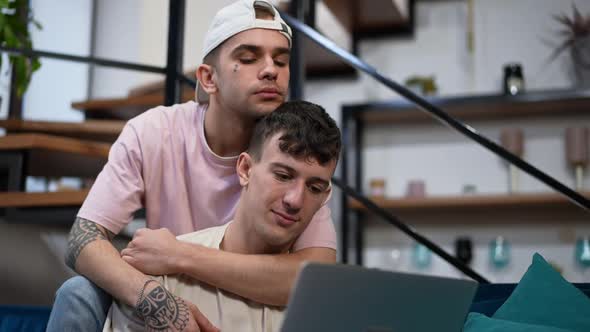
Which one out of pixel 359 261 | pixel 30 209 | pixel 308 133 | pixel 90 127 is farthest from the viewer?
pixel 359 261

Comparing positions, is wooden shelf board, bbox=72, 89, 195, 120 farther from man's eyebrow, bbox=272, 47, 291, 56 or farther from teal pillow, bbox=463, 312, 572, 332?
teal pillow, bbox=463, 312, 572, 332

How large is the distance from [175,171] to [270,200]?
488 millimetres

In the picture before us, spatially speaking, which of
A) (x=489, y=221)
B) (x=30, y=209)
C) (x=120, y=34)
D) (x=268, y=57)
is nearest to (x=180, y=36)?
(x=30, y=209)

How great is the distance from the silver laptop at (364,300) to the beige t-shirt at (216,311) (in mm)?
389

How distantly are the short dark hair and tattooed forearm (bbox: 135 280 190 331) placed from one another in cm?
31

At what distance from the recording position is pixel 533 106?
3.96 meters

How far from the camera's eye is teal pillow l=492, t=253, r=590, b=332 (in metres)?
1.33

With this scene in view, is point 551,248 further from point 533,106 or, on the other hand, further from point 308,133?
point 308,133

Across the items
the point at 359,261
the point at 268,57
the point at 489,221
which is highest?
the point at 268,57

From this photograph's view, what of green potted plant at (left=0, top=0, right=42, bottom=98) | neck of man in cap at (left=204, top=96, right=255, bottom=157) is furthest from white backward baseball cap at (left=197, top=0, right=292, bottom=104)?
green potted plant at (left=0, top=0, right=42, bottom=98)

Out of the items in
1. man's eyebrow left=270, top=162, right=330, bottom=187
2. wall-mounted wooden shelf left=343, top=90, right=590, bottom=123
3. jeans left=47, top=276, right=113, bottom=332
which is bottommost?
jeans left=47, top=276, right=113, bottom=332

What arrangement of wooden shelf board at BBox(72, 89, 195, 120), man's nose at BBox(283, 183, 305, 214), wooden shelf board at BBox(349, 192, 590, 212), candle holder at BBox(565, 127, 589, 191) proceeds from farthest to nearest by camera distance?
candle holder at BBox(565, 127, 589, 191) < wooden shelf board at BBox(349, 192, 590, 212) < wooden shelf board at BBox(72, 89, 195, 120) < man's nose at BBox(283, 183, 305, 214)

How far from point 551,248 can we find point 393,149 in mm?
1047

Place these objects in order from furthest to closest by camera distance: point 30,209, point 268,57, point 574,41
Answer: point 574,41 → point 30,209 → point 268,57
